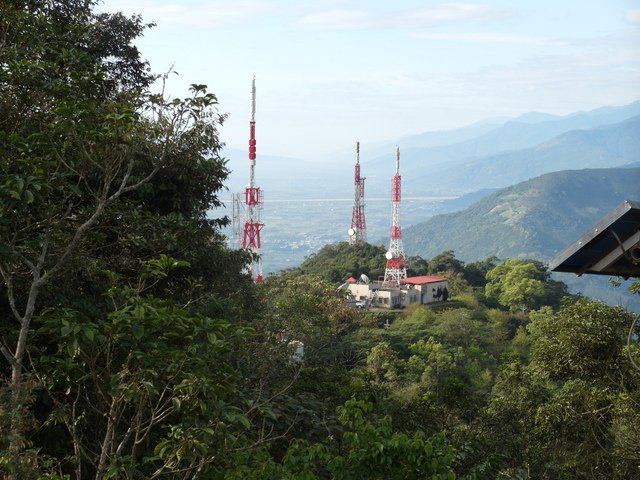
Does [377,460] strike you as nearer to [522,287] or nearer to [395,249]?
[395,249]

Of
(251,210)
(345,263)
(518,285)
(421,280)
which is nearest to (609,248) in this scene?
(251,210)

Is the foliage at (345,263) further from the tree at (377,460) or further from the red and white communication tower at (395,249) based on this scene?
the tree at (377,460)

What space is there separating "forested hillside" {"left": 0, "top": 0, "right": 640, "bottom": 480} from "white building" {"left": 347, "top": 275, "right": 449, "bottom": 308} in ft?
66.5

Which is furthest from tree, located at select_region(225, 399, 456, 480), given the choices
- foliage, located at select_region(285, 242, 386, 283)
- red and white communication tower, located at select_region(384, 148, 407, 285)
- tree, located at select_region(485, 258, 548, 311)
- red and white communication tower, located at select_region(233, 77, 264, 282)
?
foliage, located at select_region(285, 242, 386, 283)

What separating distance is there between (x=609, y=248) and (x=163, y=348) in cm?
208

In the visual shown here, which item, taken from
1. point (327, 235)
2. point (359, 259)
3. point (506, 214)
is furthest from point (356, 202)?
point (327, 235)

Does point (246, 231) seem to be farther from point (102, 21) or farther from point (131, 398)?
point (131, 398)

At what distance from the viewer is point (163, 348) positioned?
3.72 meters

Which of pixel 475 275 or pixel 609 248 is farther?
pixel 475 275

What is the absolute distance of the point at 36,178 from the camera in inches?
152

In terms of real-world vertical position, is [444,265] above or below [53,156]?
below

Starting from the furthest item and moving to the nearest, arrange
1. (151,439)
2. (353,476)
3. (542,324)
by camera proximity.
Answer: (542,324)
(151,439)
(353,476)

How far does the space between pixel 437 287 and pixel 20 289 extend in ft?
107

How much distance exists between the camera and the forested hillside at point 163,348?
12.0 ft
